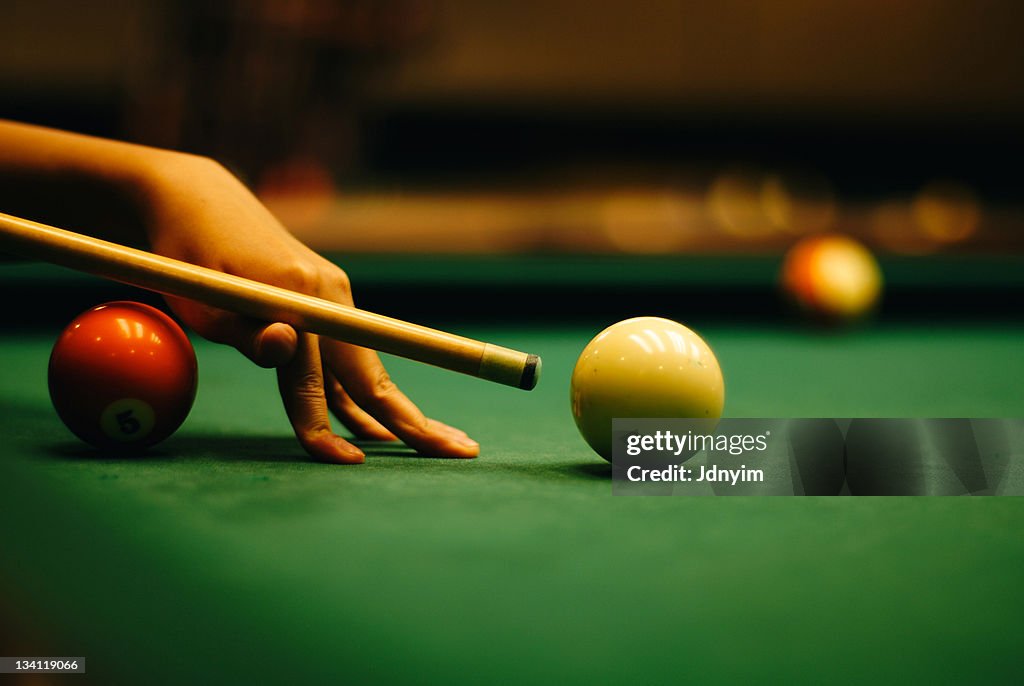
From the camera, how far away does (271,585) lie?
1.21 m

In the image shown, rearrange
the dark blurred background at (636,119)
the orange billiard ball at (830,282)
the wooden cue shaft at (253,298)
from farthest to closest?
1. the dark blurred background at (636,119)
2. the orange billiard ball at (830,282)
3. the wooden cue shaft at (253,298)

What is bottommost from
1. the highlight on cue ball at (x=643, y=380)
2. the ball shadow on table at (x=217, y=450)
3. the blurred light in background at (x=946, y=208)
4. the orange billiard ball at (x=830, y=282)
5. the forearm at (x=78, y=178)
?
the ball shadow on table at (x=217, y=450)

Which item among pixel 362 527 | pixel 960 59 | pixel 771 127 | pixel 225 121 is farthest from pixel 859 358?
pixel 960 59

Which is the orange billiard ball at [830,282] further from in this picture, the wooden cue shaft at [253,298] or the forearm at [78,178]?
the forearm at [78,178]

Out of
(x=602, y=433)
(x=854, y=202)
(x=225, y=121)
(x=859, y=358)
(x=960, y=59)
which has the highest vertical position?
(x=960, y=59)

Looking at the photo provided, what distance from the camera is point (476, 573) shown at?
1282 millimetres

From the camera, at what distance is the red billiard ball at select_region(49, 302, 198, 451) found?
2000 millimetres

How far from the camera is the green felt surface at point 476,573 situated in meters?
1.03


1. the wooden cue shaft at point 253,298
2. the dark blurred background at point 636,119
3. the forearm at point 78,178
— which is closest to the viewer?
the wooden cue shaft at point 253,298

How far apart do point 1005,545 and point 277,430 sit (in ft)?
5.25

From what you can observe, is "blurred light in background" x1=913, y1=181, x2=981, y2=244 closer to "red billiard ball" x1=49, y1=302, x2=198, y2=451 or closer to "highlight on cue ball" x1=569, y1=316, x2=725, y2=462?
"highlight on cue ball" x1=569, y1=316, x2=725, y2=462

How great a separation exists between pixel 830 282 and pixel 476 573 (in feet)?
12.3

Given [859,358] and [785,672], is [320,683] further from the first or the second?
[859,358]

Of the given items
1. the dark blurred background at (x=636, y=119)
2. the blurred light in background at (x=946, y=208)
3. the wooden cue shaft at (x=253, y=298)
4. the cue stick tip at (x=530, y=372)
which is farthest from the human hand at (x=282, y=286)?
the blurred light in background at (x=946, y=208)
